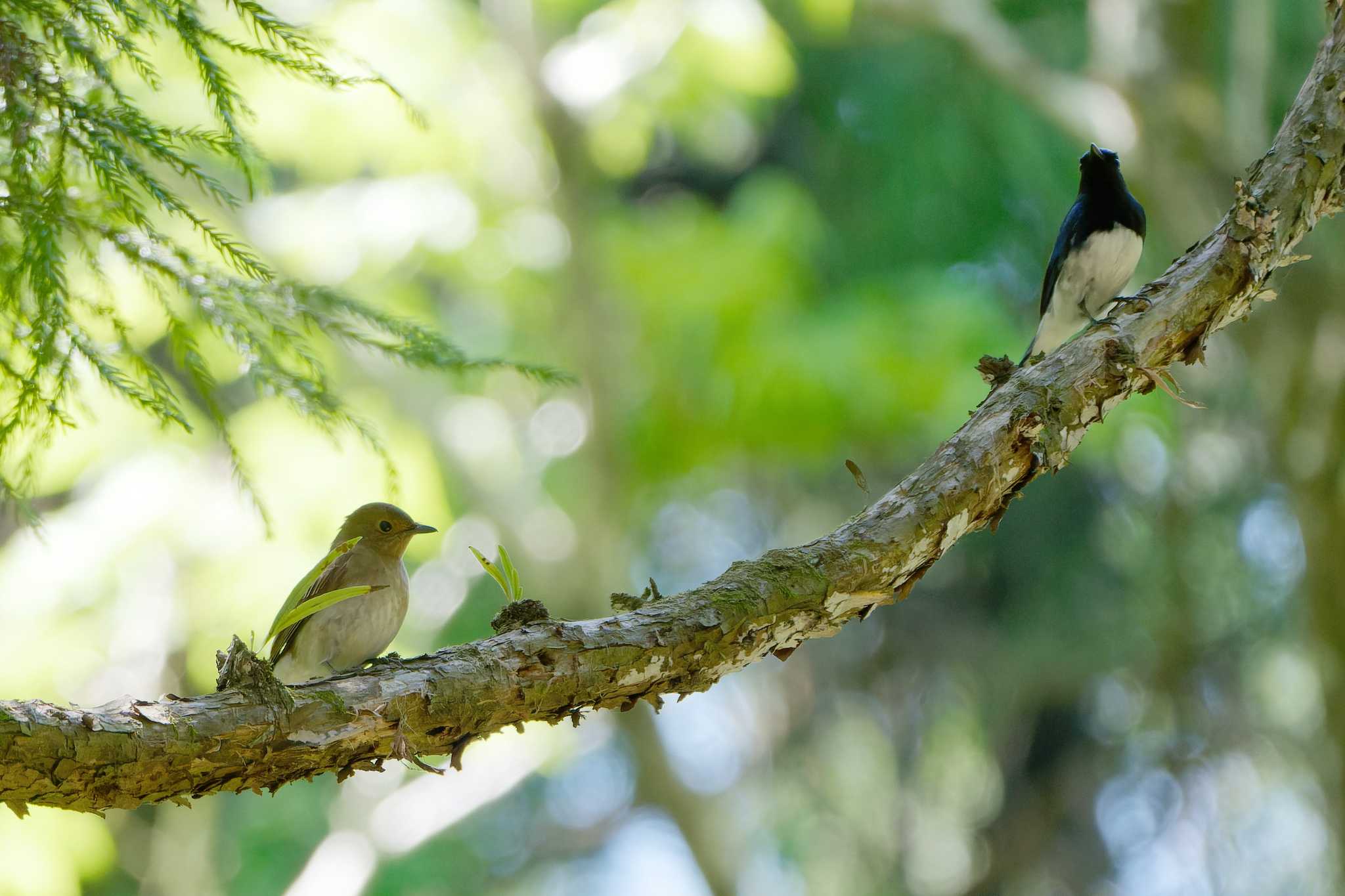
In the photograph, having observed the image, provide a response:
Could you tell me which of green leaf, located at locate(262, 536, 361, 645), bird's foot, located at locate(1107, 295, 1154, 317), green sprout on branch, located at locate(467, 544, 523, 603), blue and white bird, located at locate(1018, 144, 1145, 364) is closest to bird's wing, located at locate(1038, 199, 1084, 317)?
blue and white bird, located at locate(1018, 144, 1145, 364)

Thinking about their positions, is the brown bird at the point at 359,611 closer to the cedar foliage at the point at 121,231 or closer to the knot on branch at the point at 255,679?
the cedar foliage at the point at 121,231

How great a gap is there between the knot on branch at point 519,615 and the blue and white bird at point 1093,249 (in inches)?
97.1

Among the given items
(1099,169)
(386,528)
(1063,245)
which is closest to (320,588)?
(386,528)

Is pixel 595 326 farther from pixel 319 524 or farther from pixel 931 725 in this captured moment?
pixel 931 725

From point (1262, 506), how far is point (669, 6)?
718 centimetres

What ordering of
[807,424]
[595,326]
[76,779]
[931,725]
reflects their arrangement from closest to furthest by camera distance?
[76,779] → [595,326] → [807,424] → [931,725]

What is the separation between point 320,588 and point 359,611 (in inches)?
13.7

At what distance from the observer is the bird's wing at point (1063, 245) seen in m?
4.19

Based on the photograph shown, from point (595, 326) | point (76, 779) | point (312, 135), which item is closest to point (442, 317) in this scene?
point (312, 135)

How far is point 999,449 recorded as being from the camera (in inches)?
87.1

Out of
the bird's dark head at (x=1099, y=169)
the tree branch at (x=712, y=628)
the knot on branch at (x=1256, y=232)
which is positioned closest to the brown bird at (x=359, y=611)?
the tree branch at (x=712, y=628)

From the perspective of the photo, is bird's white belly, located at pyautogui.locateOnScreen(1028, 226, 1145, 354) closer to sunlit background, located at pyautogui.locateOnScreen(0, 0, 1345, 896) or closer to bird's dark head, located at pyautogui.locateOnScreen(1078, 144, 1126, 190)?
bird's dark head, located at pyautogui.locateOnScreen(1078, 144, 1126, 190)

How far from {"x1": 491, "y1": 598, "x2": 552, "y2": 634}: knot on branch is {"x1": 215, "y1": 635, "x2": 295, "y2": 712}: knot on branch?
0.40 metres

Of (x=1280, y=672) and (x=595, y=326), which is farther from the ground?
(x=595, y=326)
